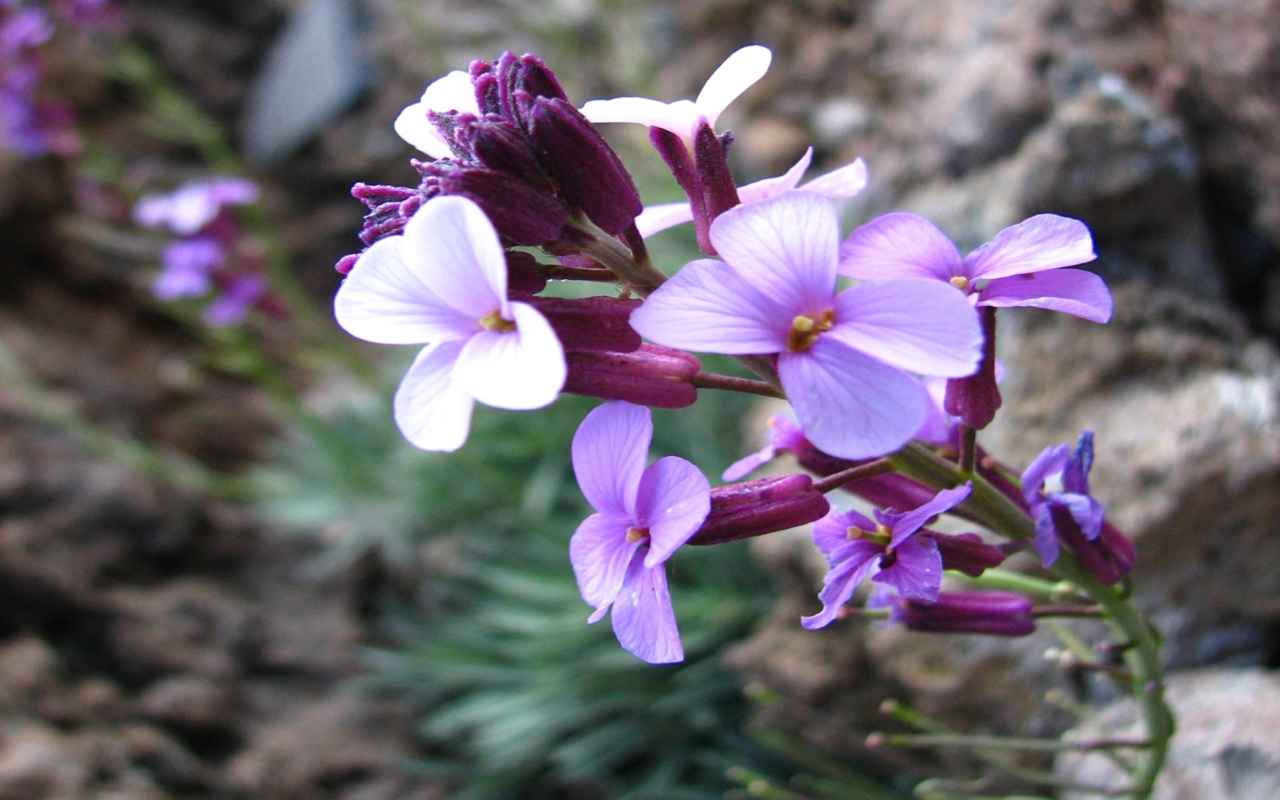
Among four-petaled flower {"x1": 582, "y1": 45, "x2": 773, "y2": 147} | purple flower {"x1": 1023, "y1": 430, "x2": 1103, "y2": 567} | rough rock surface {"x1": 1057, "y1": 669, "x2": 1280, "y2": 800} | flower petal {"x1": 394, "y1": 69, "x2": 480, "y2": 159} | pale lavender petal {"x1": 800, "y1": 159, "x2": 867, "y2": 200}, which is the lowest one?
rough rock surface {"x1": 1057, "y1": 669, "x2": 1280, "y2": 800}

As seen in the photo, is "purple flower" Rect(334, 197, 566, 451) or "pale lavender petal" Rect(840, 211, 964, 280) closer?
"purple flower" Rect(334, 197, 566, 451)

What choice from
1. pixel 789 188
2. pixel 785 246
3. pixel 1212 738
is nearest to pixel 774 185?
pixel 789 188

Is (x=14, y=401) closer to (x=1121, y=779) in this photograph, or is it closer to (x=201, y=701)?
(x=201, y=701)

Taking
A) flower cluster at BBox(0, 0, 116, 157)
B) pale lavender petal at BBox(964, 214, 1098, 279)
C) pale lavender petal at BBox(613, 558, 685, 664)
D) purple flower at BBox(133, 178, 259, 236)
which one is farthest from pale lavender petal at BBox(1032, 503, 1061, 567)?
flower cluster at BBox(0, 0, 116, 157)

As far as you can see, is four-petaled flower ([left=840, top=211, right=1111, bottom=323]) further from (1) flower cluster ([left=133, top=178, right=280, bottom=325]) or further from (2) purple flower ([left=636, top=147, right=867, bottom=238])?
(1) flower cluster ([left=133, top=178, right=280, bottom=325])

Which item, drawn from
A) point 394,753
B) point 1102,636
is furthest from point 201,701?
point 1102,636

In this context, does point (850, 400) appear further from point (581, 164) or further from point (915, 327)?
Answer: point (581, 164)

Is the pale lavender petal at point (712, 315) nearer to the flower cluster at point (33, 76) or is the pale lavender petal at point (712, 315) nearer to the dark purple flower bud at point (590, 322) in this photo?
the dark purple flower bud at point (590, 322)
